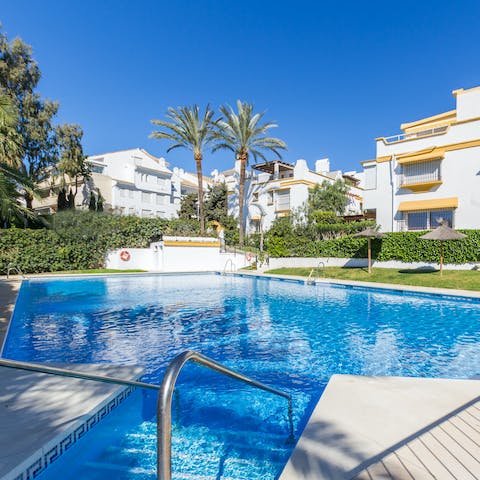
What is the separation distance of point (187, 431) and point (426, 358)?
18.9ft

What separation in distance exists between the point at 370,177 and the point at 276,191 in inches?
464

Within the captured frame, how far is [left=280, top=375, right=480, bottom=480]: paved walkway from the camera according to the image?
3059 millimetres

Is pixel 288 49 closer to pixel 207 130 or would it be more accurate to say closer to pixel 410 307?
pixel 207 130

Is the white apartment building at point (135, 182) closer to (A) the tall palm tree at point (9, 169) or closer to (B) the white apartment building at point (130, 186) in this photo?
(B) the white apartment building at point (130, 186)

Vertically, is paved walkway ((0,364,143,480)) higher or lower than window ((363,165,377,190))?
lower

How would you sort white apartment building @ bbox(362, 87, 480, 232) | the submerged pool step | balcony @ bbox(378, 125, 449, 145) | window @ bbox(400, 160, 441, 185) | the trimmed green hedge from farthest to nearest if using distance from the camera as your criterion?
1. balcony @ bbox(378, 125, 449, 145)
2. the trimmed green hedge
3. window @ bbox(400, 160, 441, 185)
4. white apartment building @ bbox(362, 87, 480, 232)
5. the submerged pool step

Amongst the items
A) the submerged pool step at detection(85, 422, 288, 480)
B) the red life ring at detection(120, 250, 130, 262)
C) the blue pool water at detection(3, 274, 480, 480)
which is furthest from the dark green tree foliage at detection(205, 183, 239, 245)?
the submerged pool step at detection(85, 422, 288, 480)

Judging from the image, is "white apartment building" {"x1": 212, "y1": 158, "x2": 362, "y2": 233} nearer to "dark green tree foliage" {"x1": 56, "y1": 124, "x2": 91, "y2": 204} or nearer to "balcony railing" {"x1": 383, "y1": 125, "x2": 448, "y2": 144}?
"balcony railing" {"x1": 383, "y1": 125, "x2": 448, "y2": 144}

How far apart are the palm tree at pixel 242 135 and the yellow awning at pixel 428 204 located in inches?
488

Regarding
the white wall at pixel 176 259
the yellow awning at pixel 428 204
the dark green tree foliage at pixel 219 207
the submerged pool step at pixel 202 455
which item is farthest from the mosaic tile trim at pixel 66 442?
the dark green tree foliage at pixel 219 207

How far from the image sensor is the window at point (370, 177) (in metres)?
27.8

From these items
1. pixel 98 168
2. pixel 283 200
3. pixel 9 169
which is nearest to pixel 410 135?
pixel 283 200

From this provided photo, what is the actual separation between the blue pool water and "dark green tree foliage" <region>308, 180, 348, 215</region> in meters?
16.4

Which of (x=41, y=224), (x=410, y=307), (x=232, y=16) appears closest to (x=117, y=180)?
(x=41, y=224)
